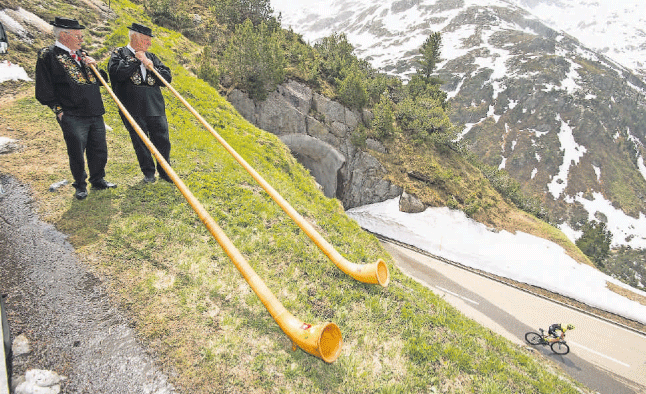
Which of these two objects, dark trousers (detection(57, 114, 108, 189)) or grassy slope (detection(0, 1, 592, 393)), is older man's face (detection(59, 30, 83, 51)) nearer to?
dark trousers (detection(57, 114, 108, 189))

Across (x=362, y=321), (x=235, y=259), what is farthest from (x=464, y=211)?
(x=235, y=259)

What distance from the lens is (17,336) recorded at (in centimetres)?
287

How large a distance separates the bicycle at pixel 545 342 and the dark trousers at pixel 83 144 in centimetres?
1781

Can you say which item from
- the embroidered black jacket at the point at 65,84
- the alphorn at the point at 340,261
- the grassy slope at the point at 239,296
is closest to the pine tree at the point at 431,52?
the grassy slope at the point at 239,296

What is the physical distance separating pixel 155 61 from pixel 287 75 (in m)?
21.2

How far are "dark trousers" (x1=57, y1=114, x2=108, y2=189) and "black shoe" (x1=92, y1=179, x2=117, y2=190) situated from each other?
0.07m

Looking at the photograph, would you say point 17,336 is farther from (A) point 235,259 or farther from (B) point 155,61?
(B) point 155,61

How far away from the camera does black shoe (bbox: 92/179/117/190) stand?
19.7 feet

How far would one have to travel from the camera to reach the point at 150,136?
6.77 meters

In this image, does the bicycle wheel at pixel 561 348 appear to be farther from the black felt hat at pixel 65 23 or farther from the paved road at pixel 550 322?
A: the black felt hat at pixel 65 23

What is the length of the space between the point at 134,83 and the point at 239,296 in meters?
5.28

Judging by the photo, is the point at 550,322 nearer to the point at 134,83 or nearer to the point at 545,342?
the point at 545,342

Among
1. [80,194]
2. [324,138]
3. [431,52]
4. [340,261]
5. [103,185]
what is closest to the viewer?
[340,261]

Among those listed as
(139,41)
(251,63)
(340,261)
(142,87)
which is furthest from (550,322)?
(251,63)
